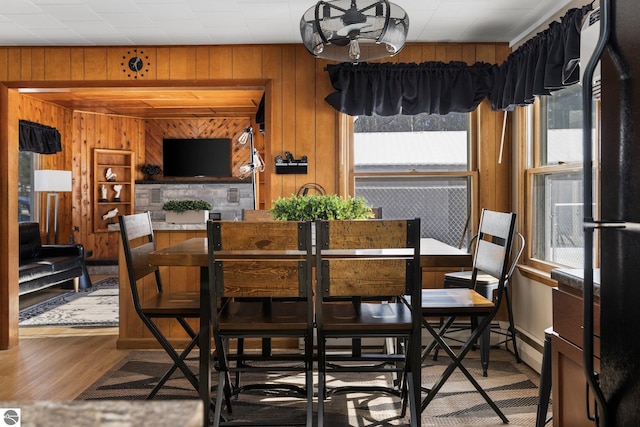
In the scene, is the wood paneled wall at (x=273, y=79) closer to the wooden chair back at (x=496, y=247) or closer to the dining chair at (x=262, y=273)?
the wooden chair back at (x=496, y=247)

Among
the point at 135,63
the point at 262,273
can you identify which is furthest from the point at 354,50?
the point at 135,63

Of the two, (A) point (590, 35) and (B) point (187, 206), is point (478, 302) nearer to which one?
(A) point (590, 35)

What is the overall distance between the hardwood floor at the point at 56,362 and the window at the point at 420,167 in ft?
7.43

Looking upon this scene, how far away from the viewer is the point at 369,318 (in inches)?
101

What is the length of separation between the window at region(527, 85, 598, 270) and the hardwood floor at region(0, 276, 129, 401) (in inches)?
117

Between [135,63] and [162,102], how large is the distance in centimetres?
360

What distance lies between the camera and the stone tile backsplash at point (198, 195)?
953 cm

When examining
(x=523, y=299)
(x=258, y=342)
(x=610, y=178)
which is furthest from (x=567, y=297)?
(x=258, y=342)

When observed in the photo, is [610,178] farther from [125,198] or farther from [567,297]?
[125,198]

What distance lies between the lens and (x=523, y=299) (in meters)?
4.26

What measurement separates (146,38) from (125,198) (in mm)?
5479

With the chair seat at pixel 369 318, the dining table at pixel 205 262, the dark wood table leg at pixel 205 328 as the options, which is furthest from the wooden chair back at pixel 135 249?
the chair seat at pixel 369 318

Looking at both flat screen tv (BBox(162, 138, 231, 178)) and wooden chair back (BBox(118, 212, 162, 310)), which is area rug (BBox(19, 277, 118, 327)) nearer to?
wooden chair back (BBox(118, 212, 162, 310))

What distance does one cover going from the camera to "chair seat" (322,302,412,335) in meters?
2.47
